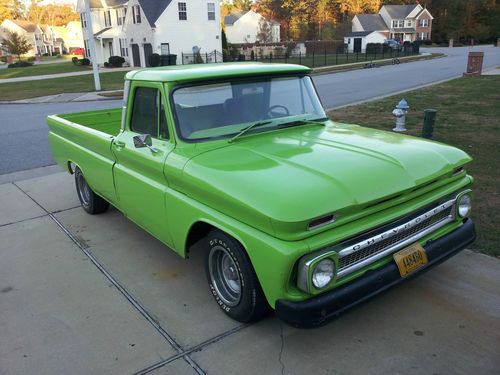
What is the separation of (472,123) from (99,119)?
26.1ft

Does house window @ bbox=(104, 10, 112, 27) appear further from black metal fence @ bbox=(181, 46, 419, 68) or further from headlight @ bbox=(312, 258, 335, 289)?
headlight @ bbox=(312, 258, 335, 289)

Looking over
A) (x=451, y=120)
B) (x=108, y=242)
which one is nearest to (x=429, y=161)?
(x=108, y=242)

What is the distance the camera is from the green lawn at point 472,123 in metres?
5.01

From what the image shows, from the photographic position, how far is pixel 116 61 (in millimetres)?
39406

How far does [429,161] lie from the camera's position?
339cm

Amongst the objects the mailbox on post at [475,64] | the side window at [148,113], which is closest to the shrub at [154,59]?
the mailbox on post at [475,64]

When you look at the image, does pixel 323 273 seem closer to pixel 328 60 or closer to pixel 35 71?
pixel 328 60

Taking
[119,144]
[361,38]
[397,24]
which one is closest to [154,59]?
[119,144]

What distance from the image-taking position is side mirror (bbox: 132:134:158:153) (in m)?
3.81

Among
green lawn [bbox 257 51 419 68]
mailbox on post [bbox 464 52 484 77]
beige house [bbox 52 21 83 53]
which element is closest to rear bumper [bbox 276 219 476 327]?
mailbox on post [bbox 464 52 484 77]

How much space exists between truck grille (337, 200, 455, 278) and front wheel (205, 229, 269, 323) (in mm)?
632

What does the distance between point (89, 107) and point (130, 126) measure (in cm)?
1328

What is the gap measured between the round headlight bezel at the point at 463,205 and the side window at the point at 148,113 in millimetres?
2482

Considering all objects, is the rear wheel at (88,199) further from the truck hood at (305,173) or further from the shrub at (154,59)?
the shrub at (154,59)
